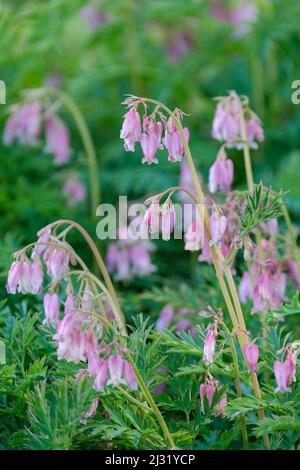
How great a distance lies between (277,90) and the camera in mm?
4023

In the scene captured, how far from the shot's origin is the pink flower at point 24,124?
3.29m

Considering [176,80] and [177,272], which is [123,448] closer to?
[177,272]

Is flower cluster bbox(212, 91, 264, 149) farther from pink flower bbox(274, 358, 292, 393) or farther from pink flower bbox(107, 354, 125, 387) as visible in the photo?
pink flower bbox(107, 354, 125, 387)

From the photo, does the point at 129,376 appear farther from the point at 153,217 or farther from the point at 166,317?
the point at 166,317

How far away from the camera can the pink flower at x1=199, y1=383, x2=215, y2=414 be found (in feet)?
5.90

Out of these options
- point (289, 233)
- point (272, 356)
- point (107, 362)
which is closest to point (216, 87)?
point (289, 233)

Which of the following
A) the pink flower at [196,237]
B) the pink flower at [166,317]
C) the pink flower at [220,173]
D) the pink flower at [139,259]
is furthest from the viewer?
the pink flower at [139,259]

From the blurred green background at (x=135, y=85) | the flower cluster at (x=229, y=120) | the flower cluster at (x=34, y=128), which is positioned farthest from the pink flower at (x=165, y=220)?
the flower cluster at (x=34, y=128)

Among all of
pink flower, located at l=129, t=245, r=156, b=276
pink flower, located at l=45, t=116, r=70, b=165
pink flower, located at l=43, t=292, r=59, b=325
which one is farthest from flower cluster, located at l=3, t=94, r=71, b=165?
pink flower, located at l=43, t=292, r=59, b=325

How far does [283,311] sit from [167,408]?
15.4 inches

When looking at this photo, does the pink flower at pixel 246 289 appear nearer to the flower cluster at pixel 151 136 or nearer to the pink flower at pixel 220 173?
the pink flower at pixel 220 173

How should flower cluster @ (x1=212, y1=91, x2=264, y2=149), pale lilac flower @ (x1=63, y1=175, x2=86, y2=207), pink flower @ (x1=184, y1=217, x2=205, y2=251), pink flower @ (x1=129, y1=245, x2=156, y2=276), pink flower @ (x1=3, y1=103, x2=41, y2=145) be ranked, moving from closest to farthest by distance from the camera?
pink flower @ (x1=184, y1=217, x2=205, y2=251), flower cluster @ (x1=212, y1=91, x2=264, y2=149), pink flower @ (x1=129, y1=245, x2=156, y2=276), pink flower @ (x1=3, y1=103, x2=41, y2=145), pale lilac flower @ (x1=63, y1=175, x2=86, y2=207)

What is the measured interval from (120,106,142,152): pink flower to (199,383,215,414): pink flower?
0.58 metres

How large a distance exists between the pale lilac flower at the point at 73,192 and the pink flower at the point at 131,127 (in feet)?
5.34
